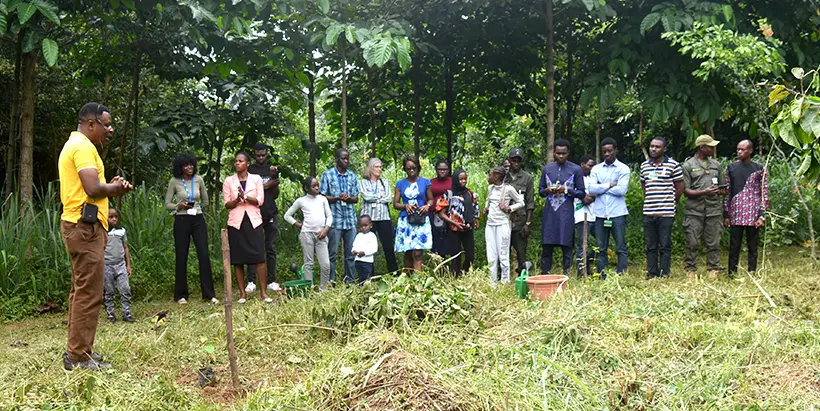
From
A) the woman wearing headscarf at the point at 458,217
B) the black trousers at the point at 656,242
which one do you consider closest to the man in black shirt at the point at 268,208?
the woman wearing headscarf at the point at 458,217

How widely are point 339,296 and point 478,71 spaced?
5927mm

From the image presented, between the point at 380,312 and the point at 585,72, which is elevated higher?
the point at 585,72

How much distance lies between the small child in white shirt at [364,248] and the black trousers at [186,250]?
152 cm

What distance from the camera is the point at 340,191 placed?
26.0 feet

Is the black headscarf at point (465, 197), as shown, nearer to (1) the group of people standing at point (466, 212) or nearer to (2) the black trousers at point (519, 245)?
(1) the group of people standing at point (466, 212)

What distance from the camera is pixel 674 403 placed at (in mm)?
3480

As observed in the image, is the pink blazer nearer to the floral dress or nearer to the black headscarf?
the floral dress

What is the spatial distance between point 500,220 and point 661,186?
1644 millimetres

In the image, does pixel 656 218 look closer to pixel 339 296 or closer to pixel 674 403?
pixel 339 296

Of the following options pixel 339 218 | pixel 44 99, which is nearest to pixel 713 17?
pixel 339 218

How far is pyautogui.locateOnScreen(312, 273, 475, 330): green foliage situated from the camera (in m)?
4.88

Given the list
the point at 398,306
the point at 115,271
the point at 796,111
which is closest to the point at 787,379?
the point at 796,111

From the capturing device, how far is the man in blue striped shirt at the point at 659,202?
7.42m

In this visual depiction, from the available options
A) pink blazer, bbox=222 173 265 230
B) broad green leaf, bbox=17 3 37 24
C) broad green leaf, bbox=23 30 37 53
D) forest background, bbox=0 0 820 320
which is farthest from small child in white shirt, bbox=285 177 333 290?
broad green leaf, bbox=17 3 37 24
